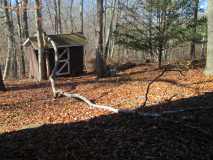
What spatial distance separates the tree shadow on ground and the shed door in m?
17.2

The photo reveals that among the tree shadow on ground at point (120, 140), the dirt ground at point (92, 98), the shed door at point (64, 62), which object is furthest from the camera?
the shed door at point (64, 62)

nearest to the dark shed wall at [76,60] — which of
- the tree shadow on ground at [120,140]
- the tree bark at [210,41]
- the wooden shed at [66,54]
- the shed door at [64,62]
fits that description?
the wooden shed at [66,54]

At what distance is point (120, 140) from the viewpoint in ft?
19.4

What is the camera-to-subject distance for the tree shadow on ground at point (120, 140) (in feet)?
17.6

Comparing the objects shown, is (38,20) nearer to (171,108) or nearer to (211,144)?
(171,108)

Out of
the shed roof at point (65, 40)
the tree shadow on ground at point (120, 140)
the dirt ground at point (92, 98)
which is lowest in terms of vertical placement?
the dirt ground at point (92, 98)

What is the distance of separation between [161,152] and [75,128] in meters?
1.69

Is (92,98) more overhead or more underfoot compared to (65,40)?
more underfoot

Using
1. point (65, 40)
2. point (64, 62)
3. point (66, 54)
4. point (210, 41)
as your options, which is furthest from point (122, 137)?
point (65, 40)

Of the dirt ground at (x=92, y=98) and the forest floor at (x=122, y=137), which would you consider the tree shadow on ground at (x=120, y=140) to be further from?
the dirt ground at (x=92, y=98)

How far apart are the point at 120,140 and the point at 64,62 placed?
736 inches

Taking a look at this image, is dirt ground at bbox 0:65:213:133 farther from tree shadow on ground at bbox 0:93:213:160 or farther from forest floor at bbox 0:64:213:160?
tree shadow on ground at bbox 0:93:213:160

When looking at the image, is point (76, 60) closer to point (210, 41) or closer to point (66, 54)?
point (66, 54)

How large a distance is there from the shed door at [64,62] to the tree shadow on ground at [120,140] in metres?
17.2
